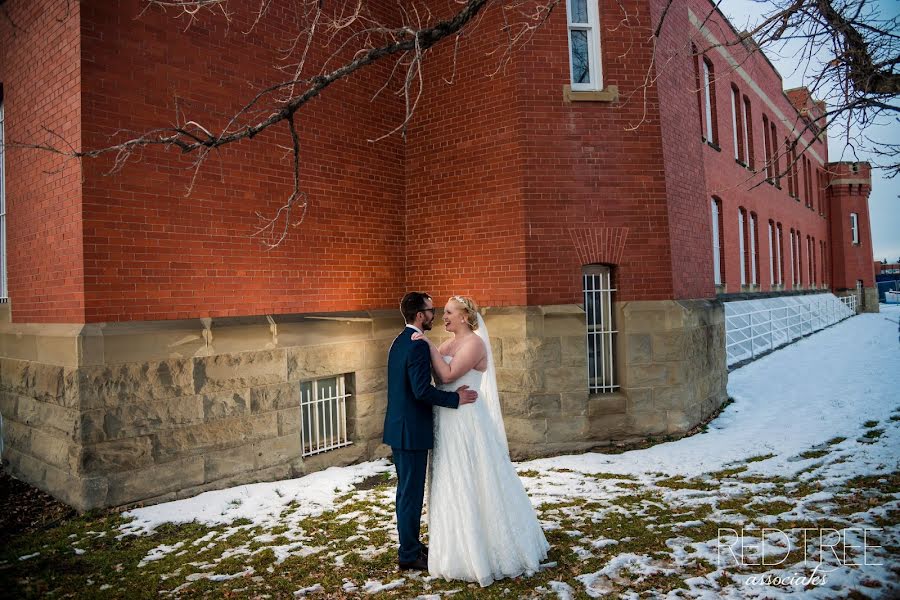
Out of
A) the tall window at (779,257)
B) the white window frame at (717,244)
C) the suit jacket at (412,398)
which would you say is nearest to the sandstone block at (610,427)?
the suit jacket at (412,398)

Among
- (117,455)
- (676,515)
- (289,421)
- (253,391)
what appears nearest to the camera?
(676,515)

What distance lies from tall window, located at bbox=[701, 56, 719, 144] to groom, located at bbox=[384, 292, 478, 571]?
12.5 meters

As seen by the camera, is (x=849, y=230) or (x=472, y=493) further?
(x=849, y=230)

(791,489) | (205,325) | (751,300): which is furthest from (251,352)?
(751,300)

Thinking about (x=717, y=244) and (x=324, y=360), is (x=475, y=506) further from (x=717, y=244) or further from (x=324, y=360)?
(x=717, y=244)

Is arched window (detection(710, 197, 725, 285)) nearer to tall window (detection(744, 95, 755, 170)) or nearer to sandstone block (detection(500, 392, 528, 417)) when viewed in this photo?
tall window (detection(744, 95, 755, 170))

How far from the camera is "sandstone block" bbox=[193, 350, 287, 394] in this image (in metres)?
6.72

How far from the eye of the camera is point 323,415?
8.13 meters

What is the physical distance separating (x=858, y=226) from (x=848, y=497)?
34240 mm

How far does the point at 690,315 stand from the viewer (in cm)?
896

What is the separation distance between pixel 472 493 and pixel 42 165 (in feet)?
20.7

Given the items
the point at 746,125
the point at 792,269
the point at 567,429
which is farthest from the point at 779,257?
the point at 567,429

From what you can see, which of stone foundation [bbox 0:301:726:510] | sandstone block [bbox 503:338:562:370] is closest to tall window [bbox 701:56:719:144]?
stone foundation [bbox 0:301:726:510]

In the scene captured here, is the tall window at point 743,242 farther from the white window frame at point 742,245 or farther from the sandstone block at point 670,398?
the sandstone block at point 670,398
